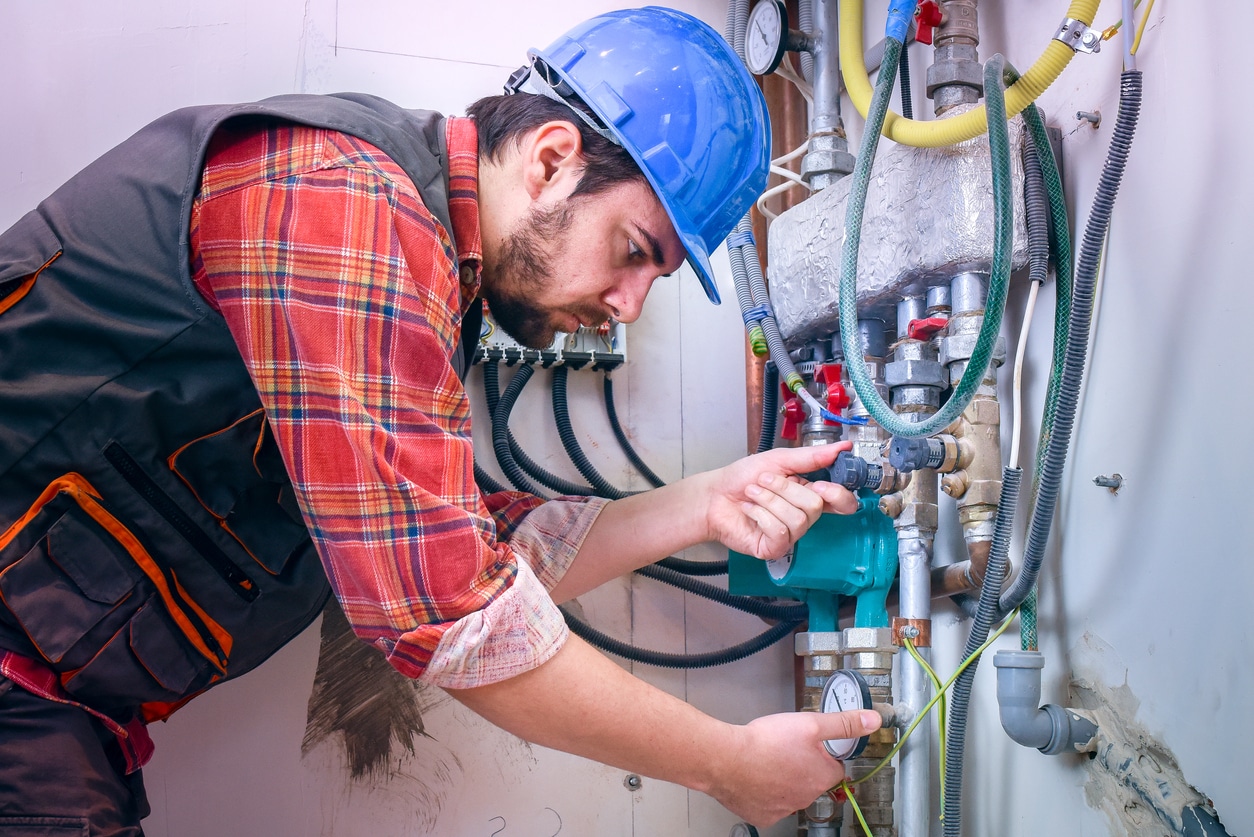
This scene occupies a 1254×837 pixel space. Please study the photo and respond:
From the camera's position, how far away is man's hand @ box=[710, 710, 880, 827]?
0.93 meters

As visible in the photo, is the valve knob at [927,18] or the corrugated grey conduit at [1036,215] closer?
the corrugated grey conduit at [1036,215]

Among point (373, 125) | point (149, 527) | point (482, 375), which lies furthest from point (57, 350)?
point (482, 375)

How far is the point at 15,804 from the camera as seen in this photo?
0.83 metres

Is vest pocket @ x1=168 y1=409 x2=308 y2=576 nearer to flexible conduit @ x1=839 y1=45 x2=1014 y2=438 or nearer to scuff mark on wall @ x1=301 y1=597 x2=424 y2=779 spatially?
scuff mark on wall @ x1=301 y1=597 x2=424 y2=779

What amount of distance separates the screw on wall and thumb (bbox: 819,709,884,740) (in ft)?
1.09

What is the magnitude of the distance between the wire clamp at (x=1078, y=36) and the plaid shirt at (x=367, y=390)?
0.61 m

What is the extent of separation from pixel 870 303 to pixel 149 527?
0.84 meters

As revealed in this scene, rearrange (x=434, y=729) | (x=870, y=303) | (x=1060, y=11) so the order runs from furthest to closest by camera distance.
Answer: (x=434, y=729), (x=870, y=303), (x=1060, y=11)

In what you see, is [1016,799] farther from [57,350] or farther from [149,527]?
[57,350]

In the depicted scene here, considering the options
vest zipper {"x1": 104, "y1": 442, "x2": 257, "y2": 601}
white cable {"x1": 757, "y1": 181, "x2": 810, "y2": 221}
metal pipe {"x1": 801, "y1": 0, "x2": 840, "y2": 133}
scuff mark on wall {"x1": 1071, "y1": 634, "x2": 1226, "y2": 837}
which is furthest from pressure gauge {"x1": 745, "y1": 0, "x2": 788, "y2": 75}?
vest zipper {"x1": 104, "y1": 442, "x2": 257, "y2": 601}

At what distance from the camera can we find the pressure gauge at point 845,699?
3.44ft

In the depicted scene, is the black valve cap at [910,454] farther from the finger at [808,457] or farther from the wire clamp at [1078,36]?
the wire clamp at [1078,36]

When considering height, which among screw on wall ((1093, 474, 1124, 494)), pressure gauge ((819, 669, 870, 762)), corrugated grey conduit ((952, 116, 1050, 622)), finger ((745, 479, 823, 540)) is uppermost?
corrugated grey conduit ((952, 116, 1050, 622))

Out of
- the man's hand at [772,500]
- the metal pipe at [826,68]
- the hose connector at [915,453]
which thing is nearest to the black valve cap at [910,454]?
the hose connector at [915,453]
